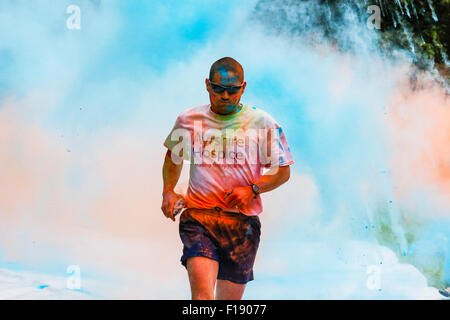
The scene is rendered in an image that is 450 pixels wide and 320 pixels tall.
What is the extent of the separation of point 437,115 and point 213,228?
11.2 feet

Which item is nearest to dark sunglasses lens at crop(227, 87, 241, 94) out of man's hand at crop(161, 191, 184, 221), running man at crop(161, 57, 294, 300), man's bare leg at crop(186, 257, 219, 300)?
running man at crop(161, 57, 294, 300)

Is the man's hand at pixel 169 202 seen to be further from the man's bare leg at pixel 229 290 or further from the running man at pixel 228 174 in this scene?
the man's bare leg at pixel 229 290

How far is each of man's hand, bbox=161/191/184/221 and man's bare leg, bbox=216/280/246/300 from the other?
0.51 metres

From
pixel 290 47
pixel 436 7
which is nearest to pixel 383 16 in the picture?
pixel 436 7

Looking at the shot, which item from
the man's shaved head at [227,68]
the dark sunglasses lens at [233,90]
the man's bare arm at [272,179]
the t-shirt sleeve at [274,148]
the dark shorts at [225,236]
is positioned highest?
the man's shaved head at [227,68]

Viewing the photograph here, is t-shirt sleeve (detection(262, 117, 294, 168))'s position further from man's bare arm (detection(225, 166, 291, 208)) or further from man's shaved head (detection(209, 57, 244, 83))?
man's shaved head (detection(209, 57, 244, 83))

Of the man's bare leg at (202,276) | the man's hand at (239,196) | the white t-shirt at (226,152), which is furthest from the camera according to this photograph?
the white t-shirt at (226,152)

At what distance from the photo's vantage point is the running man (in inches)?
155

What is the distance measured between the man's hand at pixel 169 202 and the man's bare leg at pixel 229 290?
51 centimetres

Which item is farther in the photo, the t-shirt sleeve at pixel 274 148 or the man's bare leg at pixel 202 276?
the t-shirt sleeve at pixel 274 148

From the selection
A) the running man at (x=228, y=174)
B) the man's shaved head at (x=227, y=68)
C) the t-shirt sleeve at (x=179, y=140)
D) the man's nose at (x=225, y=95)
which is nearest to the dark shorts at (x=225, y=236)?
the running man at (x=228, y=174)

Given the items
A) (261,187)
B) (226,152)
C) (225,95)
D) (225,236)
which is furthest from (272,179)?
(225,95)

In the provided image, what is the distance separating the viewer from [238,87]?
12.9ft

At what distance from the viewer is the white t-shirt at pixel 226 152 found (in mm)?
3973
